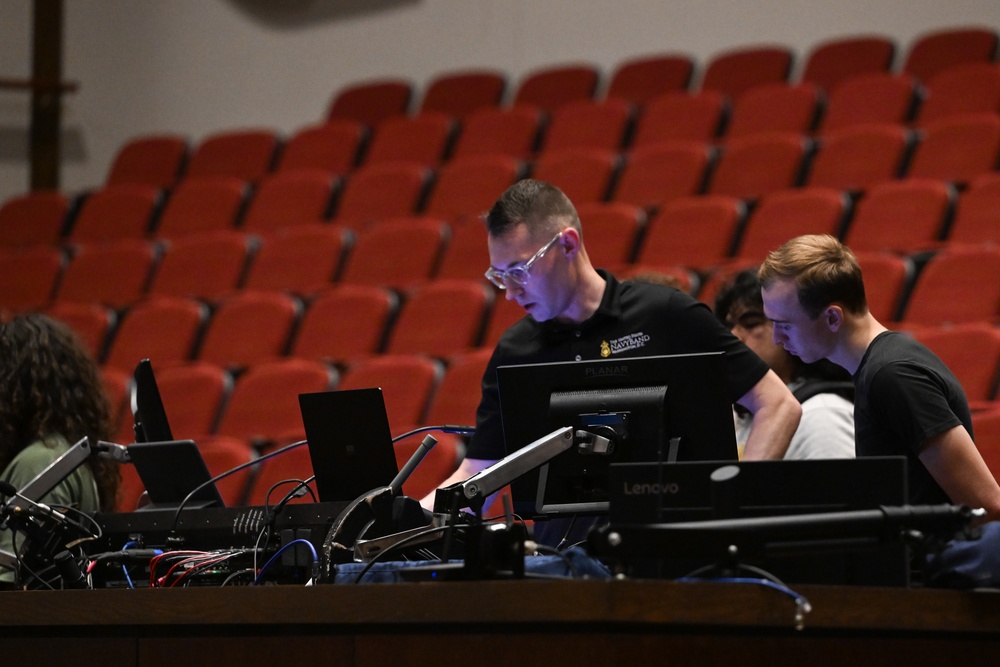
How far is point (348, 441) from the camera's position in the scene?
1.97m

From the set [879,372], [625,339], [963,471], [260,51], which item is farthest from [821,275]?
[260,51]

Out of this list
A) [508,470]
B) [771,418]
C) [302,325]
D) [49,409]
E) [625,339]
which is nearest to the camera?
[508,470]

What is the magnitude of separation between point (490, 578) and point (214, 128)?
21.4 ft

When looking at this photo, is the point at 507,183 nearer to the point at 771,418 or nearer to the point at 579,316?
the point at 579,316

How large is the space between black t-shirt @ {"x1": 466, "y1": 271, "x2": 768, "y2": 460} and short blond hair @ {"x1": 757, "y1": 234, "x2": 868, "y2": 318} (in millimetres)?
307

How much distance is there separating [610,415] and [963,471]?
1.65 ft

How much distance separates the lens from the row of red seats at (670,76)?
18.6 feet

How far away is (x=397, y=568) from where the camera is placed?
1636 millimetres

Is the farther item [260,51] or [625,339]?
[260,51]

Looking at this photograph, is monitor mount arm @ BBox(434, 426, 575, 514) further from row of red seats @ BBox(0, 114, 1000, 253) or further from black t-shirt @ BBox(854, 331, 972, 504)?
row of red seats @ BBox(0, 114, 1000, 253)

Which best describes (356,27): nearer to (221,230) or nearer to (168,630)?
(221,230)

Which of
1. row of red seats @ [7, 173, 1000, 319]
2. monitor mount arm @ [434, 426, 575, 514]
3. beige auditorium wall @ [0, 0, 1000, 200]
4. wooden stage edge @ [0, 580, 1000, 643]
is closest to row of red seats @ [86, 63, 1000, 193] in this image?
beige auditorium wall @ [0, 0, 1000, 200]

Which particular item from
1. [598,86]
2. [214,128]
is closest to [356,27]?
[214,128]

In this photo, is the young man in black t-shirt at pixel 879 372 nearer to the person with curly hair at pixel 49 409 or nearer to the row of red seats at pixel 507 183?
the person with curly hair at pixel 49 409
